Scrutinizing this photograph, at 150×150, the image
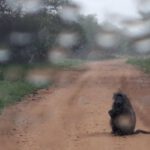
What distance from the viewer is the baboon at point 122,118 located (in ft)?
39.1

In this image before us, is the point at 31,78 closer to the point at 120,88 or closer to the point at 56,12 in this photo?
the point at 120,88

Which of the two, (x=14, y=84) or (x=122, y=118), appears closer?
(x=122, y=118)

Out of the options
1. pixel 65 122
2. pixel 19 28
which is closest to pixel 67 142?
pixel 65 122

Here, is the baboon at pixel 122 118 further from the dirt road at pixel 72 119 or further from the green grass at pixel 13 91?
the green grass at pixel 13 91

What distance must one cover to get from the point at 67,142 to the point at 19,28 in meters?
17.6

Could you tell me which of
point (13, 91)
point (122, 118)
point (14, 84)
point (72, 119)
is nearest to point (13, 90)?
point (13, 91)

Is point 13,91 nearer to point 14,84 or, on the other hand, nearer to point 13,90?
point 13,90

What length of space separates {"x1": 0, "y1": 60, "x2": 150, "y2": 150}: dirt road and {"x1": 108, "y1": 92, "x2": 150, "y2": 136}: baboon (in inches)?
10.5

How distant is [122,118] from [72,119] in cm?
258

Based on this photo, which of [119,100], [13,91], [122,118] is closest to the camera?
[122,118]

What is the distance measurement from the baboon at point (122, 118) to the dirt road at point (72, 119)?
0.88 ft

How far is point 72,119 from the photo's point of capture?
14.4 meters

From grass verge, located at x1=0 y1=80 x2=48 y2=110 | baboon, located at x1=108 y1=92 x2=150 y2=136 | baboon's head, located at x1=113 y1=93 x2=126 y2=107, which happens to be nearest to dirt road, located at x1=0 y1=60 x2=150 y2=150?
baboon, located at x1=108 y1=92 x2=150 y2=136

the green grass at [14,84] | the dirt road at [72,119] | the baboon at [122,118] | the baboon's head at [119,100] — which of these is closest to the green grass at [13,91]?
the green grass at [14,84]
